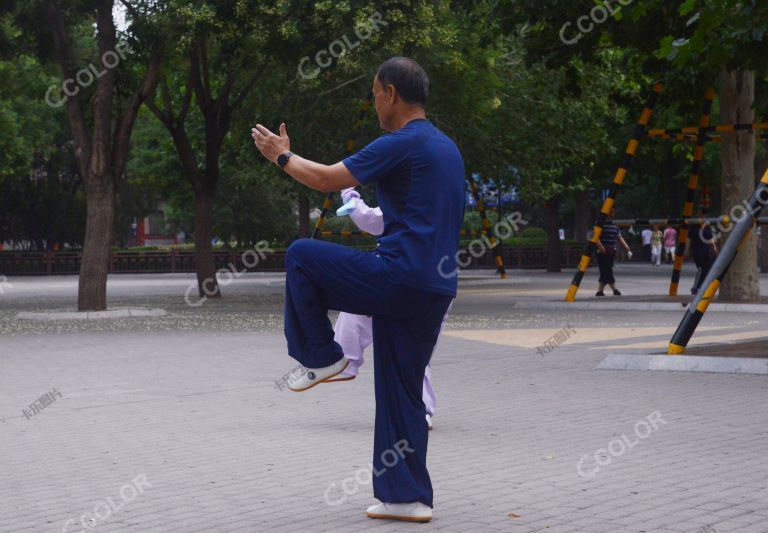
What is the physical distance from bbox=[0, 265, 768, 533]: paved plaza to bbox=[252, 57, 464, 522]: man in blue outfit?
1.15 feet

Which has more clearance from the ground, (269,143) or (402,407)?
(269,143)

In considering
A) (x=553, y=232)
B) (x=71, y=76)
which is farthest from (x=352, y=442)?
(x=553, y=232)

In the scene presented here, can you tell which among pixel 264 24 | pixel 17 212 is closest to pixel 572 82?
pixel 264 24

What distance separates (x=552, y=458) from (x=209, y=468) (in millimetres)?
1905

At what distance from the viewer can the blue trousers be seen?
576 cm

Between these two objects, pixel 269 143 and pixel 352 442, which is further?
pixel 352 442

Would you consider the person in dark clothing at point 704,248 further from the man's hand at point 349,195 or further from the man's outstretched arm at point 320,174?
the man's outstretched arm at point 320,174

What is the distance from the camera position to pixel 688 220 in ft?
74.6

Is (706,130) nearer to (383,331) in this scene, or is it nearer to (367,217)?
(367,217)

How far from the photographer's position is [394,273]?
5.71m

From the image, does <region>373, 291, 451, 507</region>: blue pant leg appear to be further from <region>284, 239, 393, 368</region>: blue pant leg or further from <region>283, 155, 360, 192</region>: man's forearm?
<region>283, 155, 360, 192</region>: man's forearm

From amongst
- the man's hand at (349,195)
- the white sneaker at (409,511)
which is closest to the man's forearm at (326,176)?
the white sneaker at (409,511)

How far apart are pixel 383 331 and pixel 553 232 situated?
143 feet

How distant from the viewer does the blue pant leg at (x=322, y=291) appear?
5.74 metres
